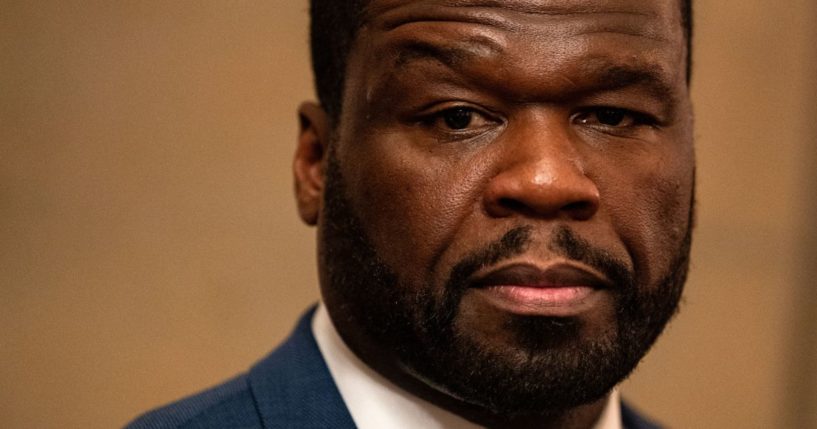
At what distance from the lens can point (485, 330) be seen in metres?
1.38

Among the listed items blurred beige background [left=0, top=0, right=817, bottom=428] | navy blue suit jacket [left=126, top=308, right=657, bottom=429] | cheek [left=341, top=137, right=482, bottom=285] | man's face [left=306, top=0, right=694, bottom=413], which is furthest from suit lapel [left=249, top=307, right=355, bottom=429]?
blurred beige background [left=0, top=0, right=817, bottom=428]

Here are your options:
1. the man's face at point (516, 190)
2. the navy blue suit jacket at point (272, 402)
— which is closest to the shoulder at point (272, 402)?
the navy blue suit jacket at point (272, 402)

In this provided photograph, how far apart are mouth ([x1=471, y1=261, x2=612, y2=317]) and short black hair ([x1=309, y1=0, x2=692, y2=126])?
0.37 m

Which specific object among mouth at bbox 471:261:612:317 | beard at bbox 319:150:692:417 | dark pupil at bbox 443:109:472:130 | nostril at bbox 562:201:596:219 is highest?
dark pupil at bbox 443:109:472:130

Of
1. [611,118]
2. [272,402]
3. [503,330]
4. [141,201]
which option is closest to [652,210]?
[611,118]

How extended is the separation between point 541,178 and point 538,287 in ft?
0.45

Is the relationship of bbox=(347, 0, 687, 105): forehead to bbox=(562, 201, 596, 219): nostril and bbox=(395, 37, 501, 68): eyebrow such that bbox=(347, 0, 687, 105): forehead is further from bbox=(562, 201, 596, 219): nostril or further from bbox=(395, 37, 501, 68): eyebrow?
bbox=(562, 201, 596, 219): nostril

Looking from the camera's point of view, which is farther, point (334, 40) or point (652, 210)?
point (334, 40)

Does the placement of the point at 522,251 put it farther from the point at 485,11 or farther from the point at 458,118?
the point at 485,11

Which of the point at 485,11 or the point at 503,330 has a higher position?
the point at 485,11

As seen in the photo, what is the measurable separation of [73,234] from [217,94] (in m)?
0.41

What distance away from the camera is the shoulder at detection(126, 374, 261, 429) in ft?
5.00

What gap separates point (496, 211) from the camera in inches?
53.8

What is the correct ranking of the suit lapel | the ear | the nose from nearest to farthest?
the nose → the suit lapel → the ear
